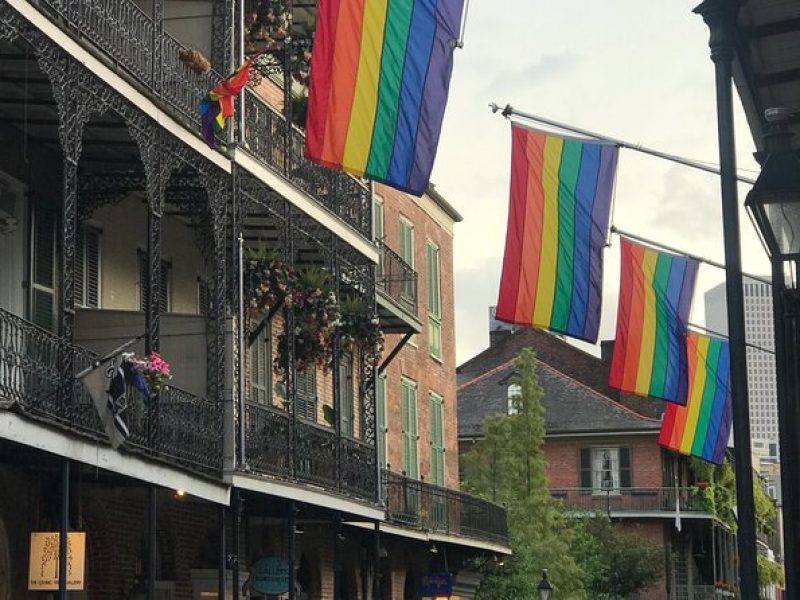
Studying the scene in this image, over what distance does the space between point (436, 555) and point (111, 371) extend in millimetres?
22185

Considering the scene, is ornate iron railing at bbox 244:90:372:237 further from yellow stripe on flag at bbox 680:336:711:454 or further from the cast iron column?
the cast iron column

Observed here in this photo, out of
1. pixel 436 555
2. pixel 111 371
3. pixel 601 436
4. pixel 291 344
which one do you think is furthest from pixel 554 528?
pixel 111 371

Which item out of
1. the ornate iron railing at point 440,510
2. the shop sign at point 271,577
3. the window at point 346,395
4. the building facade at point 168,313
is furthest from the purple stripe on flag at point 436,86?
the window at point 346,395

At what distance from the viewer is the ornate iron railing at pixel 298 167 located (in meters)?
22.8

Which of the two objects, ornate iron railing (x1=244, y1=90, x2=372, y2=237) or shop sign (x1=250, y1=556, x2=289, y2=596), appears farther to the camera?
shop sign (x1=250, y1=556, x2=289, y2=596)

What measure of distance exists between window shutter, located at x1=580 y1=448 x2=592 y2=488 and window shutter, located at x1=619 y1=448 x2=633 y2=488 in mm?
1122

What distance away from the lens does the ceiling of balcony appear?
11.6 m

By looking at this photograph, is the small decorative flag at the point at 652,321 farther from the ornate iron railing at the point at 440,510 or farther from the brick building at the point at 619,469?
the brick building at the point at 619,469

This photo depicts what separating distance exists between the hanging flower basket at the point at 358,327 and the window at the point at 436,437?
11916mm

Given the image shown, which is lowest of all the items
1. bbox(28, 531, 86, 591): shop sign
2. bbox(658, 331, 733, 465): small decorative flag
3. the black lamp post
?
bbox(28, 531, 86, 591): shop sign

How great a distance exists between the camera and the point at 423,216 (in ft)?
125

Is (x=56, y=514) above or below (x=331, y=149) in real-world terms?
below

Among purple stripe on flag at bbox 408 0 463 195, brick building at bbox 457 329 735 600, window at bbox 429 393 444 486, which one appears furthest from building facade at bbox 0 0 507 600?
brick building at bbox 457 329 735 600

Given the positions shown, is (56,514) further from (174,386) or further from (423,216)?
(423,216)
